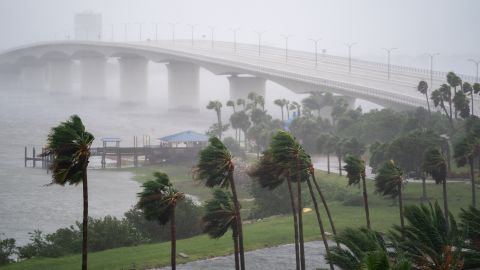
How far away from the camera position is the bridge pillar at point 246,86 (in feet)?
461

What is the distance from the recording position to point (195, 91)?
16762 centimetres

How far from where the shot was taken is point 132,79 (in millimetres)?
186500

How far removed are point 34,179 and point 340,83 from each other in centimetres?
4995

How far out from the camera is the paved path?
3766 centimetres

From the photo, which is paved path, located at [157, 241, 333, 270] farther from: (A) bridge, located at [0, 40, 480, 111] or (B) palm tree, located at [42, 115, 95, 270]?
(A) bridge, located at [0, 40, 480, 111]

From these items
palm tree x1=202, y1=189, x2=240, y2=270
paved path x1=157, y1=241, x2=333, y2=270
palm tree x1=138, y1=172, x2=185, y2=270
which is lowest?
paved path x1=157, y1=241, x2=333, y2=270

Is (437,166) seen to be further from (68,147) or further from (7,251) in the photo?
(7,251)

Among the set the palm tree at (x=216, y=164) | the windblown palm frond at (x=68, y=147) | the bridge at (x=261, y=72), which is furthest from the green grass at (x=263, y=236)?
the bridge at (x=261, y=72)

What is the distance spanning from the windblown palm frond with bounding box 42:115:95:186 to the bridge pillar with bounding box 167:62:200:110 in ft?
457

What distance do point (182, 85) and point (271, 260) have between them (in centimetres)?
12864

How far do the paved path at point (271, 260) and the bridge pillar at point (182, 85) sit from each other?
124 m

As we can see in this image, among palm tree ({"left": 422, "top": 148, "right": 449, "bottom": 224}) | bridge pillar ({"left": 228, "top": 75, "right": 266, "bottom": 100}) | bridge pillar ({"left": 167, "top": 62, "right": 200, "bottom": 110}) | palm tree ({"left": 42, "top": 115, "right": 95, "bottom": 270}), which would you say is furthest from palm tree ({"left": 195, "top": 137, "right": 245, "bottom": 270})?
bridge pillar ({"left": 167, "top": 62, "right": 200, "bottom": 110})

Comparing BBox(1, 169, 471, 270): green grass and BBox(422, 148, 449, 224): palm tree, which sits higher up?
BBox(422, 148, 449, 224): palm tree

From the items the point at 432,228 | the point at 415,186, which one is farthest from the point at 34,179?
the point at 432,228
